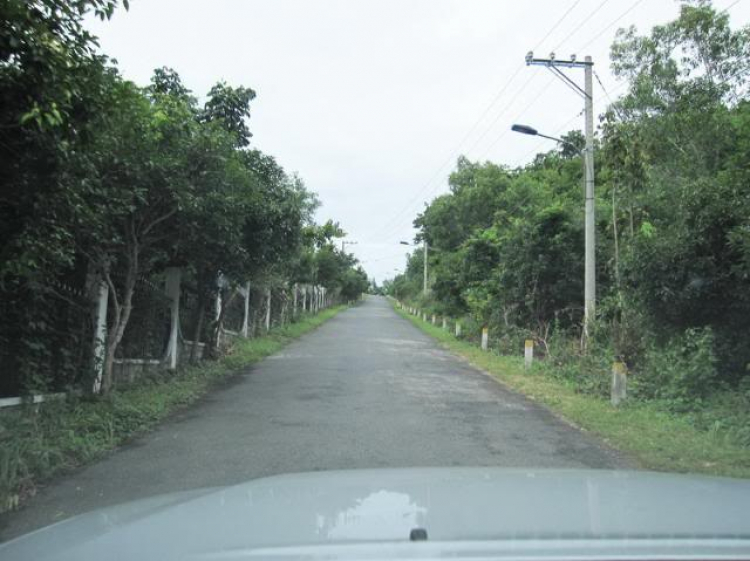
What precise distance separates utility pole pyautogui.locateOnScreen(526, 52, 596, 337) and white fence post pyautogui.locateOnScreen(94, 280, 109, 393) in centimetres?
988

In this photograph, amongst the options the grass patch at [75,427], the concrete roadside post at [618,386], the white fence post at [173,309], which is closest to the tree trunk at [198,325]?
the white fence post at [173,309]

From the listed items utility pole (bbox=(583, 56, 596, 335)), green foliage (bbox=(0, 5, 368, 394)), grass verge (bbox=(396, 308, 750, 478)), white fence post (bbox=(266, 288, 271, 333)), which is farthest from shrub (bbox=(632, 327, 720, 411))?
white fence post (bbox=(266, 288, 271, 333))

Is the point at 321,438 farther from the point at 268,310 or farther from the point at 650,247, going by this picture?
the point at 268,310

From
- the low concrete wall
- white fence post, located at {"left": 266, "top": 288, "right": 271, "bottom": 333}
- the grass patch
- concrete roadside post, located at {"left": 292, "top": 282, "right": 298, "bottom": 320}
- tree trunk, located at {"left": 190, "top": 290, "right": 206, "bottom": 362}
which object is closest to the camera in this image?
the grass patch

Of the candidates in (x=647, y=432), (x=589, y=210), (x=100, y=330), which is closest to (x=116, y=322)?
(x=100, y=330)

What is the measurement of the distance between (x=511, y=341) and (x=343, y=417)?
1136 cm

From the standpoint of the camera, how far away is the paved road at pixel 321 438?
229 inches

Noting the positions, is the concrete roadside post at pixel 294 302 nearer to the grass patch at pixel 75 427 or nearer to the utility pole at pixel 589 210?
the utility pole at pixel 589 210

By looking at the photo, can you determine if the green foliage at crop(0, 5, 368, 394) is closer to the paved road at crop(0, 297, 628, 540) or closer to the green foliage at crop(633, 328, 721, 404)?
the paved road at crop(0, 297, 628, 540)

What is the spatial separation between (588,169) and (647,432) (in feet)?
28.3

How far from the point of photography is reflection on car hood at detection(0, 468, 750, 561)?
2.07 m

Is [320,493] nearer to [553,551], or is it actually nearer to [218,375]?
[553,551]

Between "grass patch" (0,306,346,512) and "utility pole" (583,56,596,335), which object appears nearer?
"grass patch" (0,306,346,512)

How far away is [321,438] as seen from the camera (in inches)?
298
